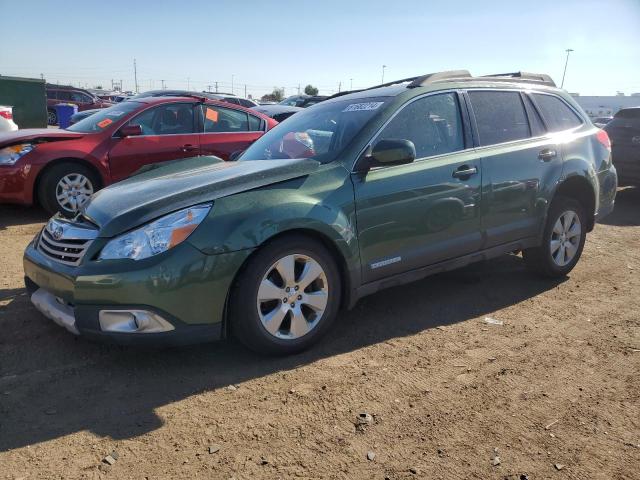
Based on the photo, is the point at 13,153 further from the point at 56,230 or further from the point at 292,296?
the point at 292,296

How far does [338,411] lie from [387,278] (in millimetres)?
1190

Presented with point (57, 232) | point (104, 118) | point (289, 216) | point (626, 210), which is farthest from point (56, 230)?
point (626, 210)

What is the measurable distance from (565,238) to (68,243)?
163 inches

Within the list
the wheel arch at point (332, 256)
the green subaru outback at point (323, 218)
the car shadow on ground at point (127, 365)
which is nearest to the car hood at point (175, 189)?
the green subaru outback at point (323, 218)

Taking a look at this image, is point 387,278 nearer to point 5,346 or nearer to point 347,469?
point 347,469

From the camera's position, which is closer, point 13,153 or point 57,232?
point 57,232

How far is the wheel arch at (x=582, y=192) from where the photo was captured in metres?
4.88

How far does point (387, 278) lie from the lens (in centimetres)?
378

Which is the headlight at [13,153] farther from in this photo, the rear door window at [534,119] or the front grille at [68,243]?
the rear door window at [534,119]

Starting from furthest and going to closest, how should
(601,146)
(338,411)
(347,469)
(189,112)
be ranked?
(189,112) < (601,146) < (338,411) < (347,469)

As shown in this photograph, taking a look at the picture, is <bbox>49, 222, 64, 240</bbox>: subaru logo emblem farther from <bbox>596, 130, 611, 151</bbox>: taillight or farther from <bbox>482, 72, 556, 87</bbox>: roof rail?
<bbox>596, 130, 611, 151</bbox>: taillight

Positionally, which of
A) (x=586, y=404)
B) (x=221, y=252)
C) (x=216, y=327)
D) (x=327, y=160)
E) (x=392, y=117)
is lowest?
(x=586, y=404)

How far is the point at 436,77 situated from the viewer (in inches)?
170

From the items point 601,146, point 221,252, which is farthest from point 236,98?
point 221,252
